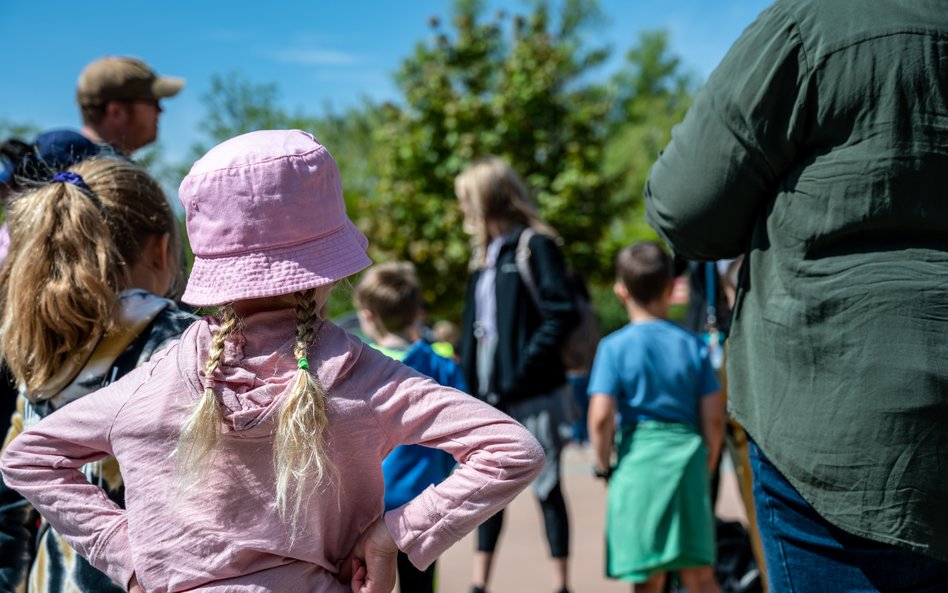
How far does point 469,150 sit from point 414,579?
12.6 metres

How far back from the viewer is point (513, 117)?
16.1 meters

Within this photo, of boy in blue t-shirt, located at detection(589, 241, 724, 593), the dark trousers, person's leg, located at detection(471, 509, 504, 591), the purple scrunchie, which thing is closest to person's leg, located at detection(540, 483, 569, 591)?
the dark trousers

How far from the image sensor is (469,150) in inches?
616

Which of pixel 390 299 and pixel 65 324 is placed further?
pixel 390 299

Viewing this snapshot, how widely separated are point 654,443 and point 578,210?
1270 cm

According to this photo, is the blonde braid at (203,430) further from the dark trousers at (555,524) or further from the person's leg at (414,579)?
the dark trousers at (555,524)

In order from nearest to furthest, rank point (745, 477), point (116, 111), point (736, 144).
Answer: point (736, 144) → point (745, 477) → point (116, 111)

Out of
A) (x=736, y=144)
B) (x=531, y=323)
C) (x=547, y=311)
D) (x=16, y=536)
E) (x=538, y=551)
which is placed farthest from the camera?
(x=538, y=551)

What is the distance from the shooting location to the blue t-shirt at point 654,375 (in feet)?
12.9

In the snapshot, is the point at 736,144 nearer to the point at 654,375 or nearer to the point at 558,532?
the point at 654,375

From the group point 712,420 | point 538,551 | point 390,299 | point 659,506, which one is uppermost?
point 390,299

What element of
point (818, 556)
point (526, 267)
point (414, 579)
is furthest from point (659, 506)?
point (818, 556)

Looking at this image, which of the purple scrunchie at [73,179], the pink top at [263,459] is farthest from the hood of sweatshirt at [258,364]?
the purple scrunchie at [73,179]

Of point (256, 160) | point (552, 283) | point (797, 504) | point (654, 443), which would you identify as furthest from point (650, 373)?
point (256, 160)
